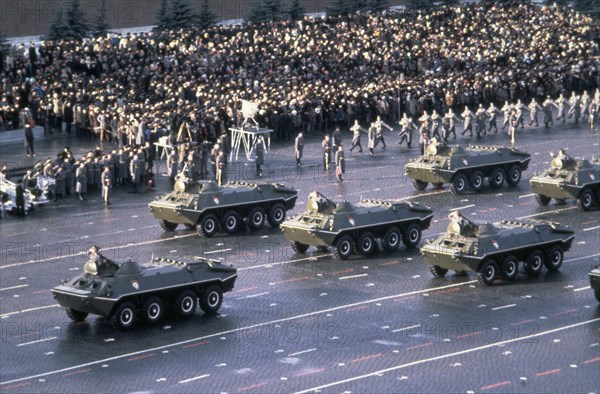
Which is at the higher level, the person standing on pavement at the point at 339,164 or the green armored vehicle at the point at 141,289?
the person standing on pavement at the point at 339,164

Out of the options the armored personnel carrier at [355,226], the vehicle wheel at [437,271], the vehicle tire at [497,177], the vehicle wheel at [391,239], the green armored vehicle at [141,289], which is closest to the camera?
the green armored vehicle at [141,289]

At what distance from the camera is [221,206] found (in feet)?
166

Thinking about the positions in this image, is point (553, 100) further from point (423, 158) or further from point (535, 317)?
point (535, 317)

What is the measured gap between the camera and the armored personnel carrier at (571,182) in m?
53.7

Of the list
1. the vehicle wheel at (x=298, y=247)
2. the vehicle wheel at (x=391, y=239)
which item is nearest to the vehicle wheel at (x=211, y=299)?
the vehicle wheel at (x=298, y=247)

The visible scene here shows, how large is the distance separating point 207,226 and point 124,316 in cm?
1168

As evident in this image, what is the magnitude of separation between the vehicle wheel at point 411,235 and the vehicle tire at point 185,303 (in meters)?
10.1

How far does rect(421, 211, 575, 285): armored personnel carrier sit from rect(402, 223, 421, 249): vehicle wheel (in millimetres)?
3899

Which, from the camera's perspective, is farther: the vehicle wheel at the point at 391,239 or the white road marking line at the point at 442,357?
the vehicle wheel at the point at 391,239

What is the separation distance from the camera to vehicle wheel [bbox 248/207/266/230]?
51500 mm

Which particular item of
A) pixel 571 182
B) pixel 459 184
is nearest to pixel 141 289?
pixel 571 182

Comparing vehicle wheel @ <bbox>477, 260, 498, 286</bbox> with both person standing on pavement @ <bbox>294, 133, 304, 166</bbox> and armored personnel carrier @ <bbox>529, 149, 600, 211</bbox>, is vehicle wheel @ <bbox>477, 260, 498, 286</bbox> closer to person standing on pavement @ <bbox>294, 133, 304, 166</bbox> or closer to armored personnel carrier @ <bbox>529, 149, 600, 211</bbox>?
armored personnel carrier @ <bbox>529, 149, 600, 211</bbox>

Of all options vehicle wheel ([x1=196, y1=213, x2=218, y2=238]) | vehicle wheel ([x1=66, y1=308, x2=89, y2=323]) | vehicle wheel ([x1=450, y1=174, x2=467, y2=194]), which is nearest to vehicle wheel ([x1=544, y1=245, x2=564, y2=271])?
vehicle wheel ([x1=196, y1=213, x2=218, y2=238])

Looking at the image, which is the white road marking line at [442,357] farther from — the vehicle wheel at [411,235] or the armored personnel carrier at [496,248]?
the vehicle wheel at [411,235]
